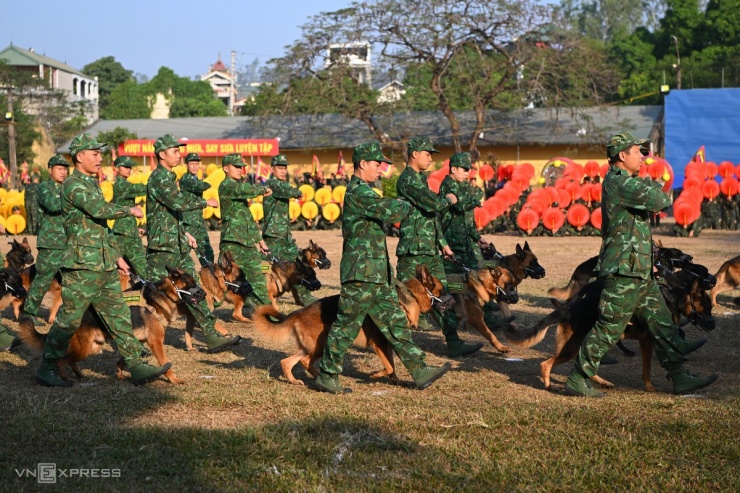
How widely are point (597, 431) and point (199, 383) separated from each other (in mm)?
3677

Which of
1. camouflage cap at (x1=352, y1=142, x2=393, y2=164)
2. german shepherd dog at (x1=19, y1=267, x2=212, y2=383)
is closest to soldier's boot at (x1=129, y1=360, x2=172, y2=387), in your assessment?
german shepherd dog at (x1=19, y1=267, x2=212, y2=383)

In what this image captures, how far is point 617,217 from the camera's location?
24.1 ft

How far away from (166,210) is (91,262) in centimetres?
288

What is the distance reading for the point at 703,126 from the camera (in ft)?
114

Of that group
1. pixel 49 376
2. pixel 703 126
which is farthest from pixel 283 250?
pixel 703 126

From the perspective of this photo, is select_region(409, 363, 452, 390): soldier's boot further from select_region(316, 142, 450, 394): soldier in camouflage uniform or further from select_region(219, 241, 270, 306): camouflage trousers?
select_region(219, 241, 270, 306): camouflage trousers

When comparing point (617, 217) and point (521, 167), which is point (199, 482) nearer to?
point (617, 217)

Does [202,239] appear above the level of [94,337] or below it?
above

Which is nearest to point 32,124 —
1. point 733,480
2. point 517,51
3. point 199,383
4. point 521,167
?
point 517,51

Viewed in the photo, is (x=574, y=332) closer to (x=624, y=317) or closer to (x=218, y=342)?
(x=624, y=317)

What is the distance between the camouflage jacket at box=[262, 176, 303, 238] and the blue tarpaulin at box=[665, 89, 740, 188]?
964 inches

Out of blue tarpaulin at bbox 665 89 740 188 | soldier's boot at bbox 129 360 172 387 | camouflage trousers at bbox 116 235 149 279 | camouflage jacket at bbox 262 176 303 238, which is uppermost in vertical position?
blue tarpaulin at bbox 665 89 740 188

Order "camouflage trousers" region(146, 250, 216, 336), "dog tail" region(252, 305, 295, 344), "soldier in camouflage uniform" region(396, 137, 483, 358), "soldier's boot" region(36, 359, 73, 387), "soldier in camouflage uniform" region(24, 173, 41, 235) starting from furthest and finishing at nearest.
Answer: "soldier in camouflage uniform" region(24, 173, 41, 235) → "camouflage trousers" region(146, 250, 216, 336) → "soldier in camouflage uniform" region(396, 137, 483, 358) → "dog tail" region(252, 305, 295, 344) → "soldier's boot" region(36, 359, 73, 387)

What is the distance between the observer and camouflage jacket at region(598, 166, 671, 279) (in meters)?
7.17
